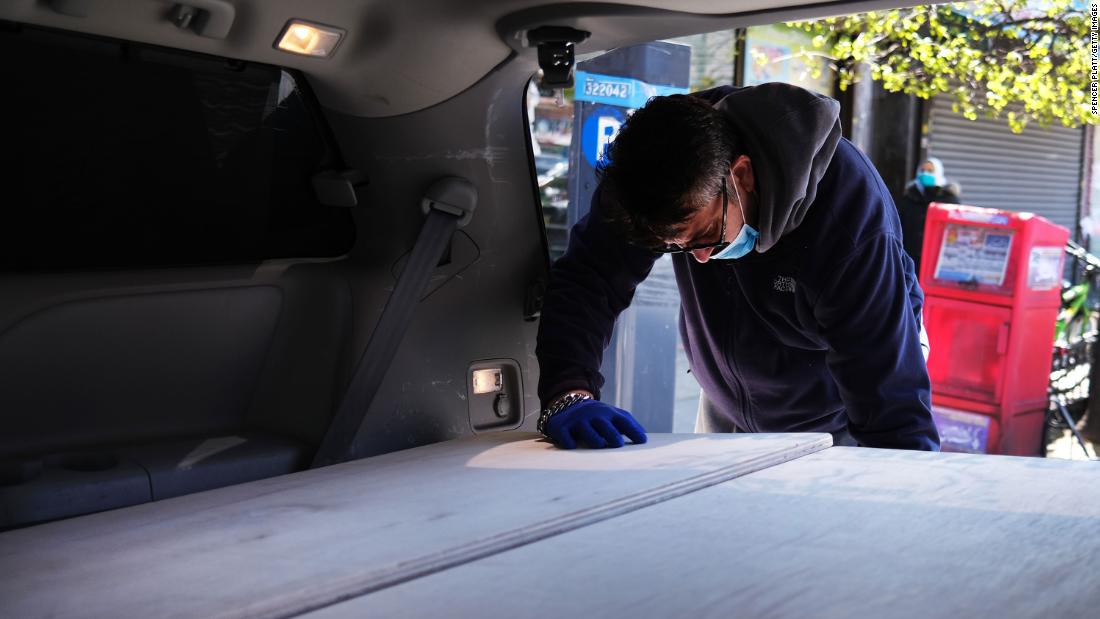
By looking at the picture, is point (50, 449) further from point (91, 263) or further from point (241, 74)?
point (241, 74)

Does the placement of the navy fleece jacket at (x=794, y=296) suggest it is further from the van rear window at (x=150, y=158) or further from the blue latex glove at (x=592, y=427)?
the van rear window at (x=150, y=158)

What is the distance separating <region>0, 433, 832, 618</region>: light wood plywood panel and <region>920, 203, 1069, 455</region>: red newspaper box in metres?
4.04

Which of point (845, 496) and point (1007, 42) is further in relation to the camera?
point (1007, 42)

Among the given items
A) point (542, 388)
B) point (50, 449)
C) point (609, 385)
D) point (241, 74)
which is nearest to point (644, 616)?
point (542, 388)

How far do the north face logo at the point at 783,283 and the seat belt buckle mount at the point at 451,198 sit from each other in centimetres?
82

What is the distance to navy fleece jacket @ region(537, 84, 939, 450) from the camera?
233 cm

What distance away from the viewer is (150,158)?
7.97ft

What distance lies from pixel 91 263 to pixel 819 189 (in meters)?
1.69

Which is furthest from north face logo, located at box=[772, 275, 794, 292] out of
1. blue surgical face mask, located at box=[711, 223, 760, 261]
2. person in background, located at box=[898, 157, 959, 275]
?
person in background, located at box=[898, 157, 959, 275]

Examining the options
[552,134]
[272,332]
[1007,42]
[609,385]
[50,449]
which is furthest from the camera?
[552,134]

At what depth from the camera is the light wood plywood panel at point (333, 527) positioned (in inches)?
51.4

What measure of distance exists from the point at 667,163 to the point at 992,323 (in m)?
4.25

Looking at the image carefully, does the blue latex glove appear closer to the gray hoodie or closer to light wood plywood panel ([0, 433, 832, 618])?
light wood plywood panel ([0, 433, 832, 618])

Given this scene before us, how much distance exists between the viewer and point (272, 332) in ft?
9.07
